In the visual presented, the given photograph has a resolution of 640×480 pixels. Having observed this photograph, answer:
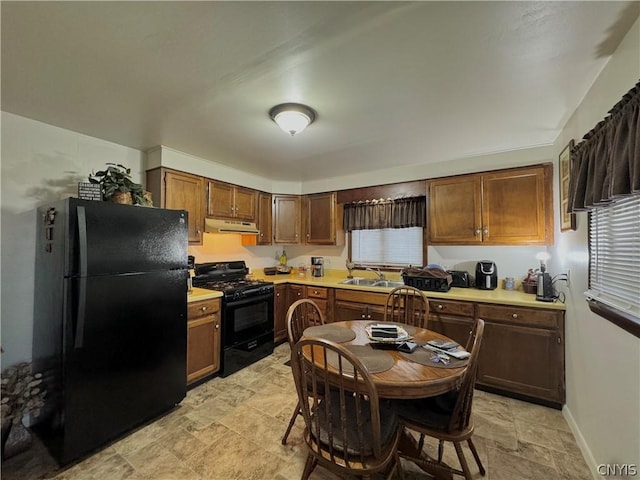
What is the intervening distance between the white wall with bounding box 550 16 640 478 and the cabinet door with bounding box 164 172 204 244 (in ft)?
11.2

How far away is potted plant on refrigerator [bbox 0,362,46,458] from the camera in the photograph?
178 cm

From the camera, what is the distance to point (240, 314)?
3.06 m

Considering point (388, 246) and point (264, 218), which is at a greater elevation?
point (264, 218)

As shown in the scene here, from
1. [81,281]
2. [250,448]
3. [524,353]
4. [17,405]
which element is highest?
[81,281]

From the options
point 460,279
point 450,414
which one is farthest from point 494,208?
point 450,414

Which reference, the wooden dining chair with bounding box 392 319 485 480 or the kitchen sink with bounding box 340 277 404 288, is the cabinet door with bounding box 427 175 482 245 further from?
the wooden dining chair with bounding box 392 319 485 480

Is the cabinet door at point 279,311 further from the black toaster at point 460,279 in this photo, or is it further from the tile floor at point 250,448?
the black toaster at point 460,279

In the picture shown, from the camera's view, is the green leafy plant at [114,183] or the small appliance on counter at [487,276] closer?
the green leafy plant at [114,183]

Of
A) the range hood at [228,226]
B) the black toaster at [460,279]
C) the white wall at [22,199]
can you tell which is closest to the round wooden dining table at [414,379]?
the black toaster at [460,279]

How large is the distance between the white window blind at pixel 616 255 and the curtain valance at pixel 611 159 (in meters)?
0.13

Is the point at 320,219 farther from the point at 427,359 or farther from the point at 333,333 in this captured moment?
the point at 427,359

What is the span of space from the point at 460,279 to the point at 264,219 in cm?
272

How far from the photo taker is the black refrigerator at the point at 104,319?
173 centimetres

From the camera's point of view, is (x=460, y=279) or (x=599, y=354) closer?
(x=599, y=354)
